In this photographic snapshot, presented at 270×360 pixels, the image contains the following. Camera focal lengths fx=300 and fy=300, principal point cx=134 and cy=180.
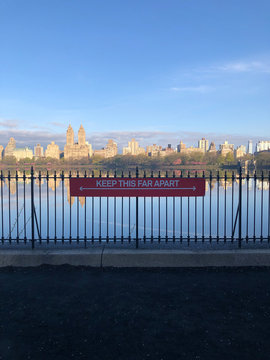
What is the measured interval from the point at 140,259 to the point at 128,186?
193cm

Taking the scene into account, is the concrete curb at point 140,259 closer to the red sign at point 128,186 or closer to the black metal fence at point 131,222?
the black metal fence at point 131,222

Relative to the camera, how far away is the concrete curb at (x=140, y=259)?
7418mm
